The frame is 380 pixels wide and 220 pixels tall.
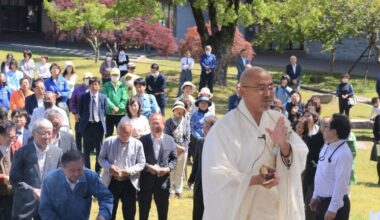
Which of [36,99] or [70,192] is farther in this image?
[36,99]

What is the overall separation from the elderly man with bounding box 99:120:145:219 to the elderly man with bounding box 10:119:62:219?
1343 millimetres

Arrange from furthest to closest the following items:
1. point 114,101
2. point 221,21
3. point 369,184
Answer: point 221,21 → point 114,101 → point 369,184

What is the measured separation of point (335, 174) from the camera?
23.4 feet

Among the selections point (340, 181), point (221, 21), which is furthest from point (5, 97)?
point (221, 21)

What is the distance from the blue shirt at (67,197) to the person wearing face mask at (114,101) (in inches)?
276

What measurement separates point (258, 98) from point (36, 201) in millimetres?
3288

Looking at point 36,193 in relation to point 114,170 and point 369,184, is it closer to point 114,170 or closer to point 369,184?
point 114,170

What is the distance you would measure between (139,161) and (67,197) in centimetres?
244

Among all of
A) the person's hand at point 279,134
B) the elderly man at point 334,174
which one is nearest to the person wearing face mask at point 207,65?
the elderly man at point 334,174

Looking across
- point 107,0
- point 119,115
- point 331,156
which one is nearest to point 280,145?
point 331,156

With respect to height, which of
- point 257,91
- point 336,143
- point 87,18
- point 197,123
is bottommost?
point 197,123

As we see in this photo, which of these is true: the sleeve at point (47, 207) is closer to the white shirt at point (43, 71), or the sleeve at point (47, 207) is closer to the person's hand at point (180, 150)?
the person's hand at point (180, 150)

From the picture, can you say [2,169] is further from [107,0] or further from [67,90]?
[107,0]

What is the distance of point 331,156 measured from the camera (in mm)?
7180
